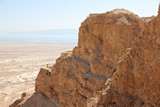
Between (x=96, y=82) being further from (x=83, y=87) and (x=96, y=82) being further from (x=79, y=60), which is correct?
(x=79, y=60)

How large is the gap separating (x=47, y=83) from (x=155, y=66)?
23794 millimetres

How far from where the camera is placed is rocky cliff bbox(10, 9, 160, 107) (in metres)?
10.2

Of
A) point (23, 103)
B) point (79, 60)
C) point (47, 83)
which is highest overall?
point (79, 60)

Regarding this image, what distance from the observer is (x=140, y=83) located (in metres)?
10.4

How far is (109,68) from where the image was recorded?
2367cm

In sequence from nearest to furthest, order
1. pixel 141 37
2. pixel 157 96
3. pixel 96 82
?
1. pixel 157 96
2. pixel 141 37
3. pixel 96 82

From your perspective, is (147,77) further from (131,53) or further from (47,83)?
(47,83)

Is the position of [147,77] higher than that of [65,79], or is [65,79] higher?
[147,77]

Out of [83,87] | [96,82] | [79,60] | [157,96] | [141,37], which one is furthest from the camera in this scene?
[79,60]

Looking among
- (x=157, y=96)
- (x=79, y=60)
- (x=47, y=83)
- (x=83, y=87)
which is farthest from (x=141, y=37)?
(x=47, y=83)

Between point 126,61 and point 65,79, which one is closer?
point 126,61

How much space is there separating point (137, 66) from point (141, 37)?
1.18m

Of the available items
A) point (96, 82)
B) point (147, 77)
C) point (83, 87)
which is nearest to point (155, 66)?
point (147, 77)

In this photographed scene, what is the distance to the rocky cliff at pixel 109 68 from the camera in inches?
401
